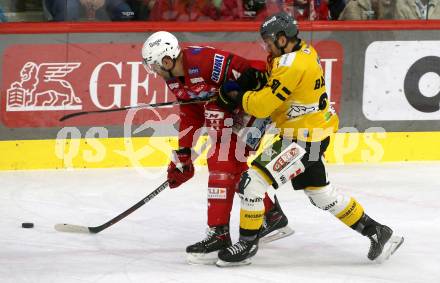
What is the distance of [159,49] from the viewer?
5258 mm

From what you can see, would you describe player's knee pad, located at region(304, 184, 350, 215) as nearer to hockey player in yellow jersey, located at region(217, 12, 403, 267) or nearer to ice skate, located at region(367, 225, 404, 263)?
hockey player in yellow jersey, located at region(217, 12, 403, 267)

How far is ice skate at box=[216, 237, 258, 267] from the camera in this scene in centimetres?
527

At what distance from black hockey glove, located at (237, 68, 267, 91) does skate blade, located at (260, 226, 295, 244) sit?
964 millimetres

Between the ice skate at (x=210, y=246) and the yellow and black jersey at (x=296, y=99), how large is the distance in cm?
62

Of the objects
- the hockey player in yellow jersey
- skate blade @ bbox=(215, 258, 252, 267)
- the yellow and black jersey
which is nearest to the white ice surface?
skate blade @ bbox=(215, 258, 252, 267)

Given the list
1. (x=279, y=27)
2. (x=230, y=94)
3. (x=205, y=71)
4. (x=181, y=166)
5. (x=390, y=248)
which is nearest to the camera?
(x=279, y=27)

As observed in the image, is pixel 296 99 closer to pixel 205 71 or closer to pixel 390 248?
pixel 205 71

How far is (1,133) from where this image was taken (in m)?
7.57

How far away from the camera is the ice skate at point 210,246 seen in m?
5.39

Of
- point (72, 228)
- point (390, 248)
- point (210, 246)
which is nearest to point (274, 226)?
point (210, 246)

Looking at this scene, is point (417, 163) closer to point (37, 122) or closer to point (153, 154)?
point (153, 154)

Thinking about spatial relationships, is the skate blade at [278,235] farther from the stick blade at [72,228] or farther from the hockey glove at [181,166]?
the stick blade at [72,228]

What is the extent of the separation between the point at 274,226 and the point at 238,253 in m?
0.63

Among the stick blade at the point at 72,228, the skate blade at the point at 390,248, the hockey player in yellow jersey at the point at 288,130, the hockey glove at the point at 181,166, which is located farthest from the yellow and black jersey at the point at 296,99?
the stick blade at the point at 72,228
